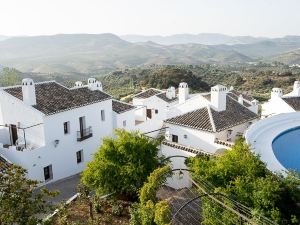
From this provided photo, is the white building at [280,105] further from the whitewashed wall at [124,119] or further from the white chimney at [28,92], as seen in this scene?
the white chimney at [28,92]

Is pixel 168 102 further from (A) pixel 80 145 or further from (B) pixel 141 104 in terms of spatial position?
(A) pixel 80 145

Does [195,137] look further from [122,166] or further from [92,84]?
[92,84]

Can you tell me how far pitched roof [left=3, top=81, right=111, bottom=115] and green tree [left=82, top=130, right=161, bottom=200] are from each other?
257 inches

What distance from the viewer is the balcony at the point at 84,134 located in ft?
84.8

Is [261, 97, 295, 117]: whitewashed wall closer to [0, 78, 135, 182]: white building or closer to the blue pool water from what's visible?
the blue pool water

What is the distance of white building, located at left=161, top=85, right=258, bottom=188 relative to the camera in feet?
76.0

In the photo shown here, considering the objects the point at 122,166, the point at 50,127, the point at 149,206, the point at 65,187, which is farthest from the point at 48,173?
the point at 149,206

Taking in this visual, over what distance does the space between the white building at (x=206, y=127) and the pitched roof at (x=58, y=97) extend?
20.3 ft

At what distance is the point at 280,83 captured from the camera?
76.8 metres

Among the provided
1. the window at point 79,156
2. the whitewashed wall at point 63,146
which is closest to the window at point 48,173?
the whitewashed wall at point 63,146

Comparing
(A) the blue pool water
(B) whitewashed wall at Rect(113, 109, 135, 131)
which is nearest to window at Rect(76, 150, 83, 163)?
(B) whitewashed wall at Rect(113, 109, 135, 131)

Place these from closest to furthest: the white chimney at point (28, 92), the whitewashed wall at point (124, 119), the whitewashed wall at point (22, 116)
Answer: the white chimney at point (28, 92) → the whitewashed wall at point (22, 116) → the whitewashed wall at point (124, 119)

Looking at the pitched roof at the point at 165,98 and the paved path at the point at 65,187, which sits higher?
the pitched roof at the point at 165,98

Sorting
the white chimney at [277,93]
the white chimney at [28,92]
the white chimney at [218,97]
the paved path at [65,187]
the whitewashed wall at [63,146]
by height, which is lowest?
the paved path at [65,187]
